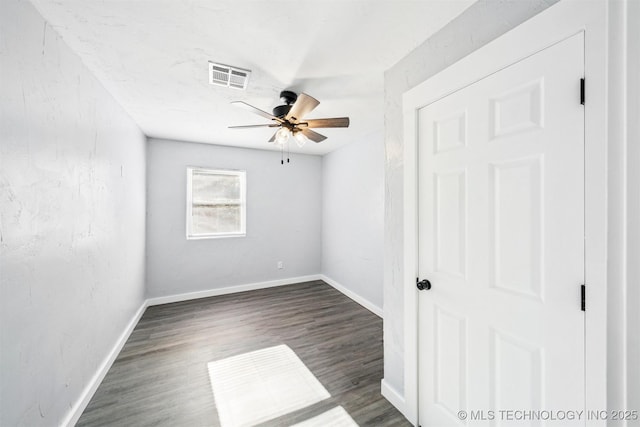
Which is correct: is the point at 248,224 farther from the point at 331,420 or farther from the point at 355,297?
the point at 331,420

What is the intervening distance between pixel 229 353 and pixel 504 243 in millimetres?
2534

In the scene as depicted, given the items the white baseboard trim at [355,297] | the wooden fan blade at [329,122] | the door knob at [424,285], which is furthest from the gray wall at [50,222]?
the white baseboard trim at [355,297]

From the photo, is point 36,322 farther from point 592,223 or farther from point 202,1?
point 592,223

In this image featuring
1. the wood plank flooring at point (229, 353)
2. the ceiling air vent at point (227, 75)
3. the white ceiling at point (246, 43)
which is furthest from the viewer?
the ceiling air vent at point (227, 75)

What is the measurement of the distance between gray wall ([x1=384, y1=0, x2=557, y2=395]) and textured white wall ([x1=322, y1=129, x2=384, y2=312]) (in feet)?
4.83

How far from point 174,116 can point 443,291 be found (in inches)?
125

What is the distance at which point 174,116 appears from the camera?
2848mm

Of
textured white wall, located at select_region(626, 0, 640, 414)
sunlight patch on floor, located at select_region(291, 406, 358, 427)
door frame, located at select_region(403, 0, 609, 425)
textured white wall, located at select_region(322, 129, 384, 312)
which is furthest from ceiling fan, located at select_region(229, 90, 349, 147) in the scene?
sunlight patch on floor, located at select_region(291, 406, 358, 427)

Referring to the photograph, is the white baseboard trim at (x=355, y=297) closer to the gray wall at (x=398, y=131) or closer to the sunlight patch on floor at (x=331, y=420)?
the gray wall at (x=398, y=131)

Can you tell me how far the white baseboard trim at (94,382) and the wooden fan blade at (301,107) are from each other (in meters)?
2.58

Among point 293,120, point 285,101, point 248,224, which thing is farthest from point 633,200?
point 248,224

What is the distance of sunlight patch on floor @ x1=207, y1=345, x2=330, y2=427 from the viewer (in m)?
1.76

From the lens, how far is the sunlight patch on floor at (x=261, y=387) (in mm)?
1761

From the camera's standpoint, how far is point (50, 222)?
4.63ft
